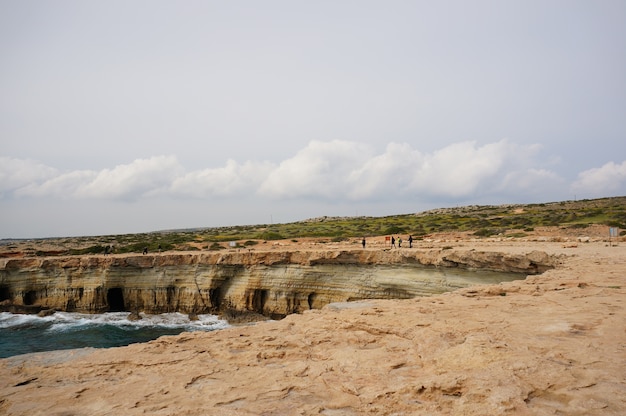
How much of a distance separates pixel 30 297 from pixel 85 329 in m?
10.2

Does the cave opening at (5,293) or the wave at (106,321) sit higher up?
the cave opening at (5,293)

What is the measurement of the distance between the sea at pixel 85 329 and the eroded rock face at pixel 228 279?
54.2 inches

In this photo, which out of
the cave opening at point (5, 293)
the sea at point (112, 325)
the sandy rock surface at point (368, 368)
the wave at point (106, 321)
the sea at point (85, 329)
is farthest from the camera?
the cave opening at point (5, 293)

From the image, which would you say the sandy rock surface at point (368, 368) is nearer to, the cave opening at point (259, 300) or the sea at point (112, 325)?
the sea at point (112, 325)

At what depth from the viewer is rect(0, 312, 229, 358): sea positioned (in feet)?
76.4

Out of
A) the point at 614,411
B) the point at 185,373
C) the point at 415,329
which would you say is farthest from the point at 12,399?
the point at 614,411

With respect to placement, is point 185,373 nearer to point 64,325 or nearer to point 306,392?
point 306,392

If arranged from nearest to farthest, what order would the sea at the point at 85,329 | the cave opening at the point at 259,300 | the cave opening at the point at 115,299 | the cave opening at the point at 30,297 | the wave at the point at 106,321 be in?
the sea at the point at 85,329 → the wave at the point at 106,321 → the cave opening at the point at 259,300 → the cave opening at the point at 115,299 → the cave opening at the point at 30,297

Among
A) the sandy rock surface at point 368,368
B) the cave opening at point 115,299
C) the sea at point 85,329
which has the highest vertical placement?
the sandy rock surface at point 368,368

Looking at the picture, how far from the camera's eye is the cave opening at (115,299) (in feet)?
102

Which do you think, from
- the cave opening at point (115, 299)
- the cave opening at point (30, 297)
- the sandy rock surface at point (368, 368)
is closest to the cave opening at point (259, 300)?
the cave opening at point (115, 299)

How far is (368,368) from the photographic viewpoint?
225 inches

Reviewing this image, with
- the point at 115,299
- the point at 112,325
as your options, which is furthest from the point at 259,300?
the point at 115,299

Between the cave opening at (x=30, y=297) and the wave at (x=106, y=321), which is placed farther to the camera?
the cave opening at (x=30, y=297)
